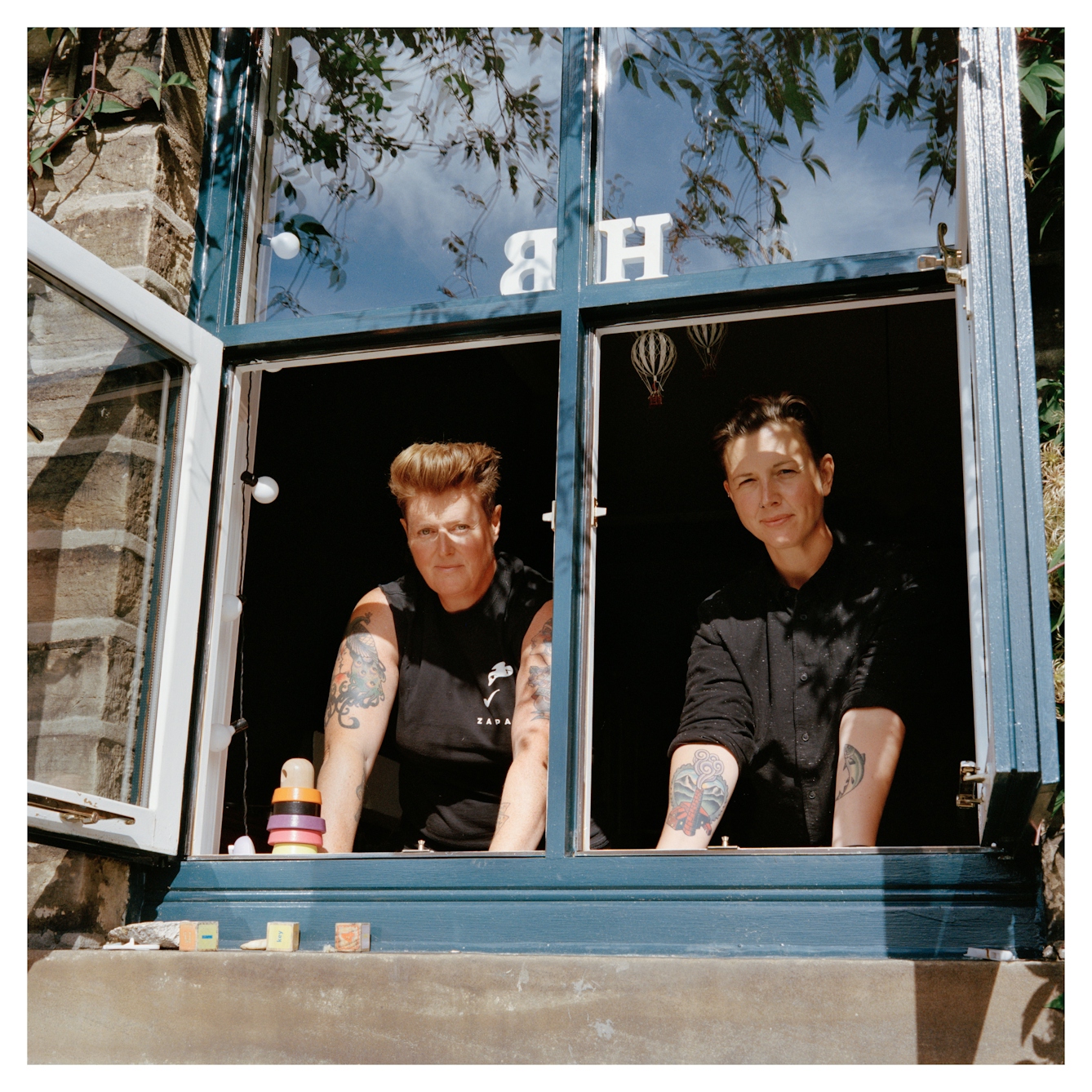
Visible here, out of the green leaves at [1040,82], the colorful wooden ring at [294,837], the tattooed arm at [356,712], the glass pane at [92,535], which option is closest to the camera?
the green leaves at [1040,82]

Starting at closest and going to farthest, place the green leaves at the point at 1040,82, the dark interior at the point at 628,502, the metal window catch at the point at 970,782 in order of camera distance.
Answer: the metal window catch at the point at 970,782 < the green leaves at the point at 1040,82 < the dark interior at the point at 628,502

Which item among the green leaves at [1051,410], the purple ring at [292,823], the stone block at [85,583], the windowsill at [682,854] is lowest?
the windowsill at [682,854]

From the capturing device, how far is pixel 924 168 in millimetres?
3244

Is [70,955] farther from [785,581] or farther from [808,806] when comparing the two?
[785,581]

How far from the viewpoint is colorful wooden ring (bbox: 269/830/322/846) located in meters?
3.12

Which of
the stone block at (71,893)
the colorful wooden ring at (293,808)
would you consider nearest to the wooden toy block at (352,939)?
the colorful wooden ring at (293,808)

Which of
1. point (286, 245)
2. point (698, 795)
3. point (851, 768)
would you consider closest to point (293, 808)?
point (698, 795)

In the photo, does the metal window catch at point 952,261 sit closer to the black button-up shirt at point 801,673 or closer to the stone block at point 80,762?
the black button-up shirt at point 801,673

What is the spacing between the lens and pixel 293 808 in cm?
316

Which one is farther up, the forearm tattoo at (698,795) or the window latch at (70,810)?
the forearm tattoo at (698,795)

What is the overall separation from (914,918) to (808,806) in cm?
104

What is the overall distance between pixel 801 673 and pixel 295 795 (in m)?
1.47

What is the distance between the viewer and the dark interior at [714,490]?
189 inches

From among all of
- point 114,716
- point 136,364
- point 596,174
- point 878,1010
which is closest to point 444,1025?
point 878,1010
